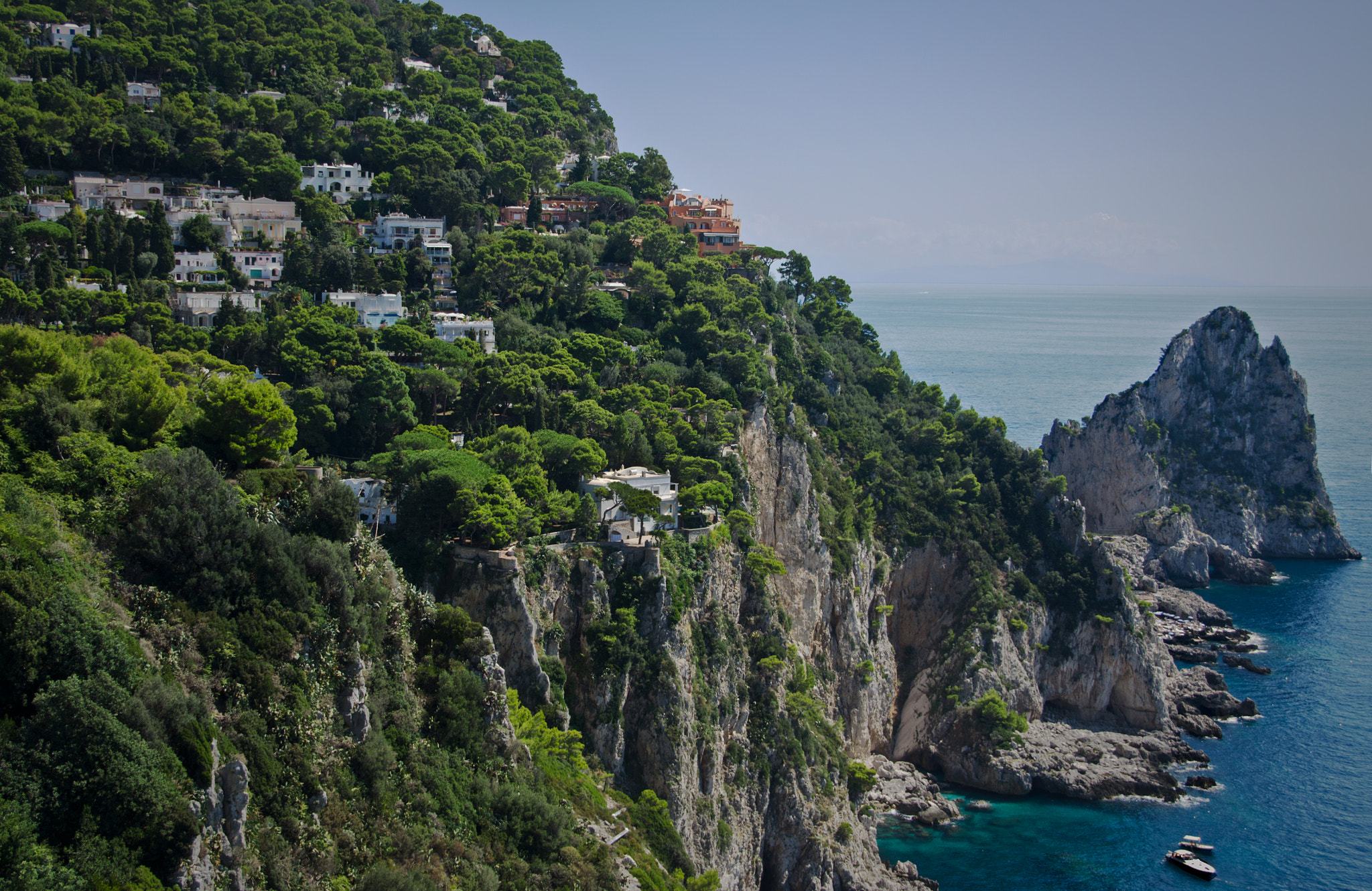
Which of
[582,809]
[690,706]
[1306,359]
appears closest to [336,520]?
[582,809]

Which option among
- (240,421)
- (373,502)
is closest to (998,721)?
(373,502)

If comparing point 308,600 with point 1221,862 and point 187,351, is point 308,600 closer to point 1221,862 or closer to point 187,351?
point 187,351

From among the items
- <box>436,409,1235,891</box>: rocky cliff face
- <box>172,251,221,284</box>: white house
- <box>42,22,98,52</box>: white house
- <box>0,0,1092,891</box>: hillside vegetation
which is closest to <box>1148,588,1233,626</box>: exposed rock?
<box>436,409,1235,891</box>: rocky cliff face

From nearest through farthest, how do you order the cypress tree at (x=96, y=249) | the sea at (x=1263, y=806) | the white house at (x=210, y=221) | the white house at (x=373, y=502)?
the white house at (x=373, y=502) < the sea at (x=1263, y=806) < the cypress tree at (x=96, y=249) < the white house at (x=210, y=221)

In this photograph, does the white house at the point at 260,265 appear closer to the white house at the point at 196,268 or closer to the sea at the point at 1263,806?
the white house at the point at 196,268

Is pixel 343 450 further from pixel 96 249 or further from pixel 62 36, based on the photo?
pixel 62 36

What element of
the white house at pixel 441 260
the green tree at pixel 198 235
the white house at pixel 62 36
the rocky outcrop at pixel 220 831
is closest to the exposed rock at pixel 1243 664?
the white house at pixel 441 260

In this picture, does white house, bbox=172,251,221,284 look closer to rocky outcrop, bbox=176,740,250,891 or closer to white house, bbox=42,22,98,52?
white house, bbox=42,22,98,52
